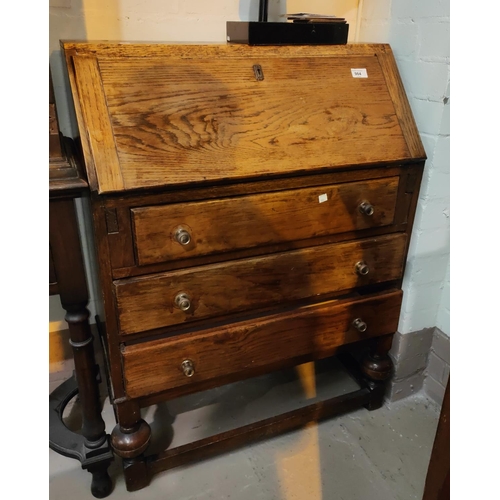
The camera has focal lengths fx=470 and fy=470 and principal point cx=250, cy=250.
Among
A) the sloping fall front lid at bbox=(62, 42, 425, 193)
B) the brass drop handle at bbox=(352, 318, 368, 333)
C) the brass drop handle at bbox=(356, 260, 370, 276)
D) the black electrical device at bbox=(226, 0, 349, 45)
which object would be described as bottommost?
the brass drop handle at bbox=(352, 318, 368, 333)

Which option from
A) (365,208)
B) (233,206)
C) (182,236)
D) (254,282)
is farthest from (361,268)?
(182,236)

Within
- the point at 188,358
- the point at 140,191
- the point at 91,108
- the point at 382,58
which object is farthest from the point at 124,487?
the point at 382,58

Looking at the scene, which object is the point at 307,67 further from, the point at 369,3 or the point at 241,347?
the point at 241,347

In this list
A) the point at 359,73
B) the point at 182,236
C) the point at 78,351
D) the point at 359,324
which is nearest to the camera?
the point at 182,236

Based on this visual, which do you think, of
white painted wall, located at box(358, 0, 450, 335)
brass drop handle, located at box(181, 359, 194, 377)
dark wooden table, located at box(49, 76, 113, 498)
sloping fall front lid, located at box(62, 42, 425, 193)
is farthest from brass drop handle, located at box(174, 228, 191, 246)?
white painted wall, located at box(358, 0, 450, 335)

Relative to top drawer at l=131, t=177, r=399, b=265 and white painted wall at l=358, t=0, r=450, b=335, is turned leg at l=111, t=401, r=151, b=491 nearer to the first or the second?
top drawer at l=131, t=177, r=399, b=265

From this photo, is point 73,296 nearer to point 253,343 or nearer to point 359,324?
point 253,343

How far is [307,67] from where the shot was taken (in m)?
1.24

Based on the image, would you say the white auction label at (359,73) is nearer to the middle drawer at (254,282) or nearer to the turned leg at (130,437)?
the middle drawer at (254,282)

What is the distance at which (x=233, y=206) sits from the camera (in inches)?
44.0

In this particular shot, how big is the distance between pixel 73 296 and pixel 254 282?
442 millimetres

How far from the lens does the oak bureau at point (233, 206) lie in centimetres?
104

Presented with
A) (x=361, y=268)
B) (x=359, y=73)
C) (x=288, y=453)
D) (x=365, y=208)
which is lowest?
(x=288, y=453)

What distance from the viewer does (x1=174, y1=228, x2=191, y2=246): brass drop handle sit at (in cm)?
107
